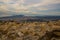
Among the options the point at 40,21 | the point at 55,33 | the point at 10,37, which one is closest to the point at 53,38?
the point at 55,33

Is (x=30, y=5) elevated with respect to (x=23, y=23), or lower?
elevated

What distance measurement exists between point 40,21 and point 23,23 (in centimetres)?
37

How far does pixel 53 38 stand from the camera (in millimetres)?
3123

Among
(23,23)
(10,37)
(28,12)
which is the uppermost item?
(28,12)

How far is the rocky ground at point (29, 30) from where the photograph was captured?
316 cm

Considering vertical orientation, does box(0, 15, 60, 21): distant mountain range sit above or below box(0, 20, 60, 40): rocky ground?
above

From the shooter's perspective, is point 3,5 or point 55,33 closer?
point 55,33

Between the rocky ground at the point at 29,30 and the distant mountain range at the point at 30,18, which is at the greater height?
the distant mountain range at the point at 30,18

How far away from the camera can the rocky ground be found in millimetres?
3156

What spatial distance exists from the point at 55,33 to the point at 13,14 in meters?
1.01

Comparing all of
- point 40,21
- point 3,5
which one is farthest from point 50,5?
point 3,5

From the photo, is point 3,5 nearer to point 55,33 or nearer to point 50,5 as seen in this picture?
point 50,5

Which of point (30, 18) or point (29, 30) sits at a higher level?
point (30, 18)

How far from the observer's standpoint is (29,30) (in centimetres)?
330
